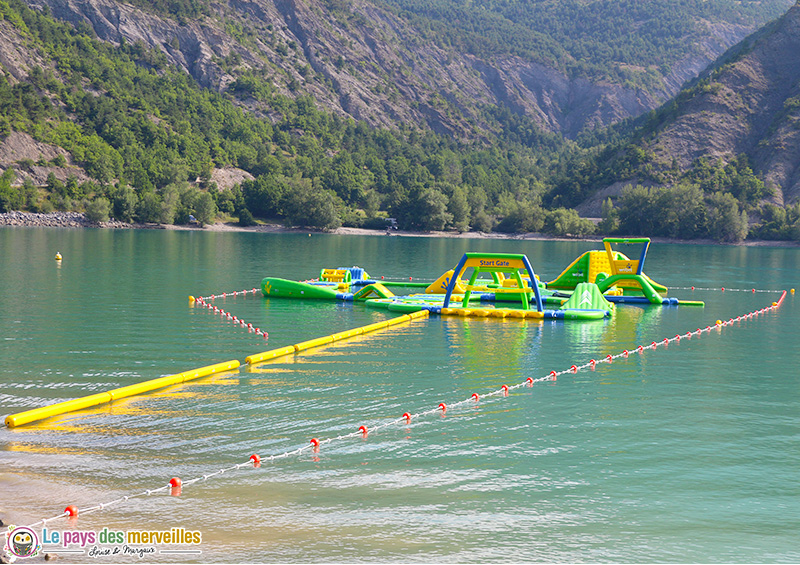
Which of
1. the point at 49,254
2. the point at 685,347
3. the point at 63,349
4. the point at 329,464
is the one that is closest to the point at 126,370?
the point at 63,349

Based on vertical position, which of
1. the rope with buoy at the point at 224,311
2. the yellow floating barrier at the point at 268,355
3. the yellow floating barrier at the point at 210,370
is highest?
the rope with buoy at the point at 224,311

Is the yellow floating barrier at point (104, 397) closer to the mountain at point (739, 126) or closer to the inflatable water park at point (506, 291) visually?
the inflatable water park at point (506, 291)

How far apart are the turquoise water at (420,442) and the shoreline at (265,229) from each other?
11894cm

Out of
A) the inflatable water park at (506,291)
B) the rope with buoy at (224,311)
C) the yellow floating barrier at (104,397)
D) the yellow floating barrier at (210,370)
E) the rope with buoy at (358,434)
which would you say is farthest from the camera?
the inflatable water park at (506,291)

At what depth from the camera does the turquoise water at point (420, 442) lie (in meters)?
12.2

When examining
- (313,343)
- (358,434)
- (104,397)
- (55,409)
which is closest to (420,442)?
(358,434)

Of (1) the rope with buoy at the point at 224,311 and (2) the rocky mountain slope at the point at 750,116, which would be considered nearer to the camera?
(1) the rope with buoy at the point at 224,311

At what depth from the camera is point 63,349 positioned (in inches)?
1016

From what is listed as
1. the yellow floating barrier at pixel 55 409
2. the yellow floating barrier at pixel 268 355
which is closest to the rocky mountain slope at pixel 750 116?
the yellow floating barrier at pixel 268 355

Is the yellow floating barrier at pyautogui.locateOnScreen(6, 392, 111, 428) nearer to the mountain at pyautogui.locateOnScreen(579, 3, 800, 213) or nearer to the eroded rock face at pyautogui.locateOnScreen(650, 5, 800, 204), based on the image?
the mountain at pyautogui.locateOnScreen(579, 3, 800, 213)

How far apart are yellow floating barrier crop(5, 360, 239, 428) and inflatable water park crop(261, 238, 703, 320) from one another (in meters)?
15.7

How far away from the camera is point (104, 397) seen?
1898 centimetres

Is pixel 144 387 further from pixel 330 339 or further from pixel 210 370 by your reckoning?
pixel 330 339

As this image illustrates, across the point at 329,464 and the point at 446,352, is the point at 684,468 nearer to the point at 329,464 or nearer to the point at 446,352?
the point at 329,464
